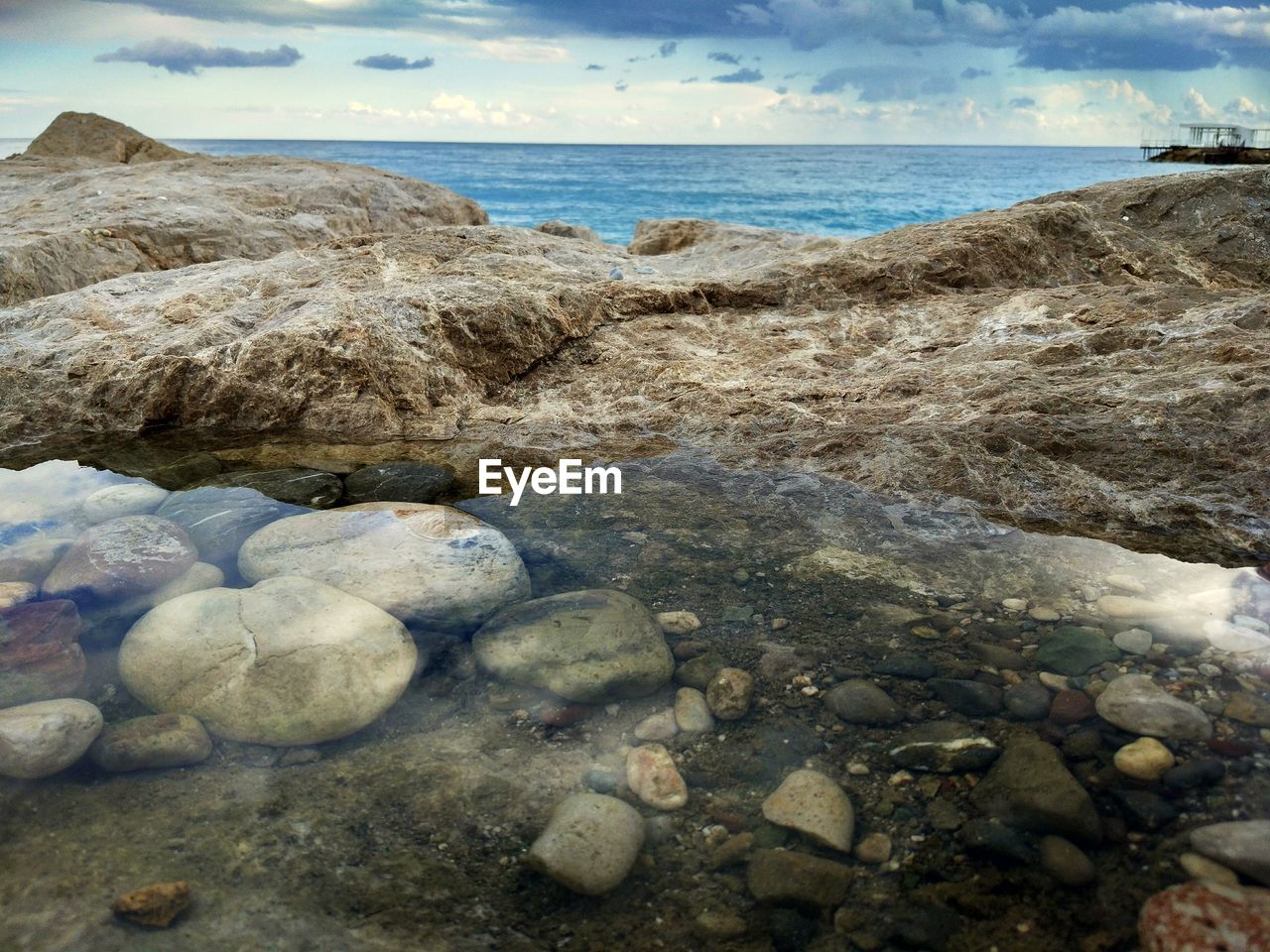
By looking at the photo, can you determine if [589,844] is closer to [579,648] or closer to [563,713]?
[563,713]

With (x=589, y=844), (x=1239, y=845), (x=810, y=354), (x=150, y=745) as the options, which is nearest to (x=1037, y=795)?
(x=1239, y=845)

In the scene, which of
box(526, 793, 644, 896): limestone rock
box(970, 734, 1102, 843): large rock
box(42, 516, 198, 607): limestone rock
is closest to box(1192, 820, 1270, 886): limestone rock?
box(970, 734, 1102, 843): large rock

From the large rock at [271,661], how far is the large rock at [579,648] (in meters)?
0.27

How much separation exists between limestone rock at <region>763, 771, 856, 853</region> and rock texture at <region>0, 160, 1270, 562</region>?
1669 millimetres

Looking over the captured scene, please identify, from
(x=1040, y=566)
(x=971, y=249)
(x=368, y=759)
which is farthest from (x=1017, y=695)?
(x=971, y=249)

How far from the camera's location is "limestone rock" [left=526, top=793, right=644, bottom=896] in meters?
1.69

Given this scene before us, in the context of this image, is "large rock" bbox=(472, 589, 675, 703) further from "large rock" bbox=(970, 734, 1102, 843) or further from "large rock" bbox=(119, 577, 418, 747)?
"large rock" bbox=(970, 734, 1102, 843)

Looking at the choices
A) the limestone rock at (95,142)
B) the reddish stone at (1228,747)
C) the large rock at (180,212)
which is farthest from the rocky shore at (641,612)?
the limestone rock at (95,142)

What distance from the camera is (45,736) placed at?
2.06 metres

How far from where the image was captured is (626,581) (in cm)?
281

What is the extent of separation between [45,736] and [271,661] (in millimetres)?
517

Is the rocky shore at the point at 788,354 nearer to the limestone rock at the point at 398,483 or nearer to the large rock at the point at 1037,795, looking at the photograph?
the limestone rock at the point at 398,483

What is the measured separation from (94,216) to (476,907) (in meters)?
7.12

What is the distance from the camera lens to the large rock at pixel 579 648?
2289mm
